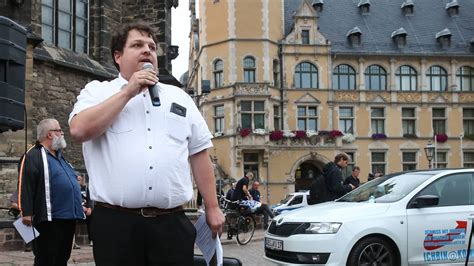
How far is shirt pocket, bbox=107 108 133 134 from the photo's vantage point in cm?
295

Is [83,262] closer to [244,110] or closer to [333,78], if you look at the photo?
[244,110]

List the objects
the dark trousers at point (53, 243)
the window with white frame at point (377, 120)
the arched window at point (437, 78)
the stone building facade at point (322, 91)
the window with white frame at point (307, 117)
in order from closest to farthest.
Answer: the dark trousers at point (53, 243) < the stone building facade at point (322, 91) < the window with white frame at point (307, 117) < the window with white frame at point (377, 120) < the arched window at point (437, 78)

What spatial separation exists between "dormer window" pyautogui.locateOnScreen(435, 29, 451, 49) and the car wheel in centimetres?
4246

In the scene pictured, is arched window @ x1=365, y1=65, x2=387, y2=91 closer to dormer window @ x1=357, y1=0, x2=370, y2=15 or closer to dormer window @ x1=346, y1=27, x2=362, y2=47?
dormer window @ x1=346, y1=27, x2=362, y2=47

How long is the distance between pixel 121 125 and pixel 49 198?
236 centimetres

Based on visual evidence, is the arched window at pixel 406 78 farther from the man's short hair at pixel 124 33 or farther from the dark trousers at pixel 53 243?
the man's short hair at pixel 124 33

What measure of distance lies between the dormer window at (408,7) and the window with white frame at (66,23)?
36.4m

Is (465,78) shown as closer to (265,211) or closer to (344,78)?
(344,78)

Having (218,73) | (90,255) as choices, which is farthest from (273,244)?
(218,73)

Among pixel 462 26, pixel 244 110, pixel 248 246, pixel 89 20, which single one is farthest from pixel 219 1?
pixel 248 246

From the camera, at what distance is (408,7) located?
4919cm

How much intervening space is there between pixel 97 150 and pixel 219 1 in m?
41.2

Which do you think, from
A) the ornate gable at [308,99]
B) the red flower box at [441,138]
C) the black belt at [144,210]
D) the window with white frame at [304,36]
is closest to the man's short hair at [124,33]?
the black belt at [144,210]

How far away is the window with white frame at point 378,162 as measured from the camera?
44406 millimetres
